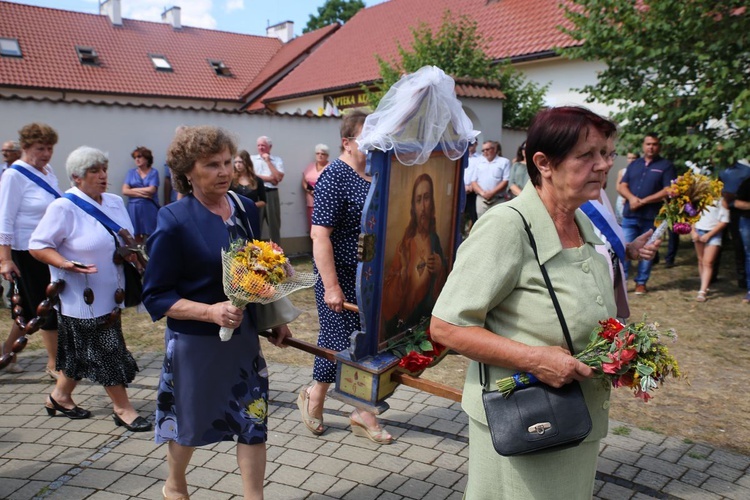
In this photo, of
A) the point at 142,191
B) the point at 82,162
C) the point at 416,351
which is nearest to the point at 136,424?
the point at 82,162

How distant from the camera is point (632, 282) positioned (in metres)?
9.30

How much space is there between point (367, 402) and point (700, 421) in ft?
9.33

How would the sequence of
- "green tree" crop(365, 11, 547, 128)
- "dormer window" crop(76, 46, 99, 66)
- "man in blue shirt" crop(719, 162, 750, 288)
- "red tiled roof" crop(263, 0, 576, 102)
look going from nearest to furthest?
"man in blue shirt" crop(719, 162, 750, 288) < "green tree" crop(365, 11, 547, 128) < "red tiled roof" crop(263, 0, 576, 102) < "dormer window" crop(76, 46, 99, 66)

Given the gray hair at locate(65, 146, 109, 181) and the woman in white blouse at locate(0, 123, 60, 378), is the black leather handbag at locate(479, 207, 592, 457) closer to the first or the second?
the gray hair at locate(65, 146, 109, 181)

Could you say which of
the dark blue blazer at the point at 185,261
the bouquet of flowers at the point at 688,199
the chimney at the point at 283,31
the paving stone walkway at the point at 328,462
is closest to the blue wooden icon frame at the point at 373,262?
the dark blue blazer at the point at 185,261

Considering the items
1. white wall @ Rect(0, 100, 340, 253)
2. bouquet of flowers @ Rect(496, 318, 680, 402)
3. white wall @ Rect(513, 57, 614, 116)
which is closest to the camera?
bouquet of flowers @ Rect(496, 318, 680, 402)

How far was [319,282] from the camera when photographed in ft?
13.5

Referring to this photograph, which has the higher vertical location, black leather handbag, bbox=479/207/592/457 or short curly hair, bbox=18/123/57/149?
short curly hair, bbox=18/123/57/149

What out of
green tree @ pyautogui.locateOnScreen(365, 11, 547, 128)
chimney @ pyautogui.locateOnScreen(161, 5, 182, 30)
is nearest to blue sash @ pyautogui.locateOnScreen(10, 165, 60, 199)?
green tree @ pyautogui.locateOnScreen(365, 11, 547, 128)

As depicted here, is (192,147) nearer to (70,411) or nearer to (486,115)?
(70,411)

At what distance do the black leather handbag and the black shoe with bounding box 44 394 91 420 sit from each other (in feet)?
12.2

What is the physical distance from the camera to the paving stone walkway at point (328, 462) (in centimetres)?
356

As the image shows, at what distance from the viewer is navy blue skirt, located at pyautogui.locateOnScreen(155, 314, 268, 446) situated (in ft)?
9.42

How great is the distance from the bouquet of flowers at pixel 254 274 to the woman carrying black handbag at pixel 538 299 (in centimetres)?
81
